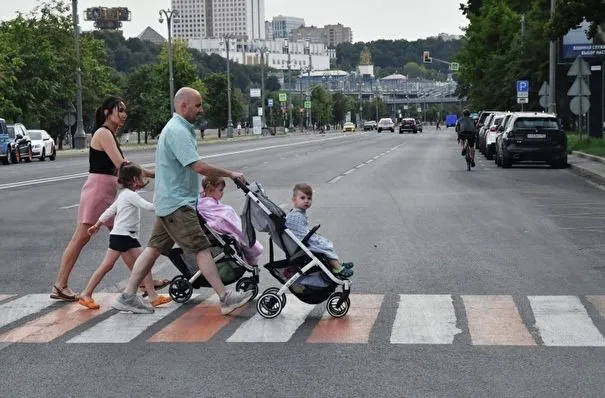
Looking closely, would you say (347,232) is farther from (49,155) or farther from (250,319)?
(49,155)

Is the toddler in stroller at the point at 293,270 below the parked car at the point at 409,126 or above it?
above

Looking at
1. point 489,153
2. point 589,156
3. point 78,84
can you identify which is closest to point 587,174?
point 589,156

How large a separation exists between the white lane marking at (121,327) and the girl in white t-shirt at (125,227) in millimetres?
339

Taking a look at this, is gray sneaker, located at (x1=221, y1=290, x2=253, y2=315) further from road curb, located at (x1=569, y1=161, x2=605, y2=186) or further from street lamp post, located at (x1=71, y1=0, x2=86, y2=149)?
street lamp post, located at (x1=71, y1=0, x2=86, y2=149)

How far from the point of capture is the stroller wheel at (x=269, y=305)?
8836 millimetres

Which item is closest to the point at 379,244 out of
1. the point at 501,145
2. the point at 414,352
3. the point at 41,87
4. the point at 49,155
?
the point at 414,352

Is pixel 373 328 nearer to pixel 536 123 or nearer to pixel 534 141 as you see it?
pixel 534 141

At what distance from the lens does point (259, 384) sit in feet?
21.8

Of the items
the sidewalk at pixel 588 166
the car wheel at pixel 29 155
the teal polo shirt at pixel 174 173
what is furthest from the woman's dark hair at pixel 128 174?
the car wheel at pixel 29 155

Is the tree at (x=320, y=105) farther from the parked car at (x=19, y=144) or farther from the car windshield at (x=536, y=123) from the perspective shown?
the car windshield at (x=536, y=123)

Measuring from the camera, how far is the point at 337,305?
29.2 feet

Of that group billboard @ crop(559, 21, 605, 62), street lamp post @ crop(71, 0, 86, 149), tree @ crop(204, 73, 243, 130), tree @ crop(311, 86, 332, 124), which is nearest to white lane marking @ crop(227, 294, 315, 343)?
billboard @ crop(559, 21, 605, 62)

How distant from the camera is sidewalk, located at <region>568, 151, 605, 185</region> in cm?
2724

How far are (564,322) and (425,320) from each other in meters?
1.03
